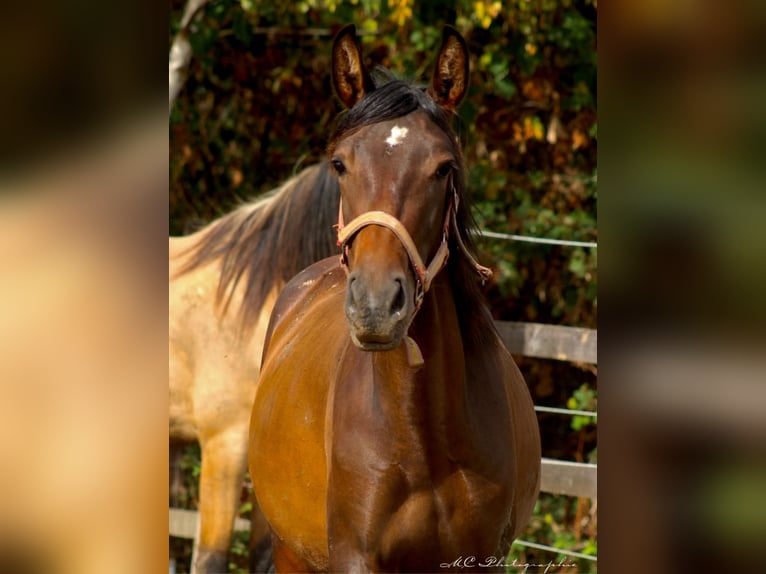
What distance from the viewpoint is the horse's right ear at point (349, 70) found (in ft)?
7.60

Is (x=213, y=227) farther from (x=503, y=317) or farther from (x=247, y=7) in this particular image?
(x=503, y=317)

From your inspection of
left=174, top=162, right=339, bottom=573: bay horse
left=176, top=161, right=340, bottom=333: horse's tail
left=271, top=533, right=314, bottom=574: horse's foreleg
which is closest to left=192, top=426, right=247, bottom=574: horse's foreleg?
left=174, top=162, right=339, bottom=573: bay horse

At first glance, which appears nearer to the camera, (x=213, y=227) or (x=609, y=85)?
(x=609, y=85)

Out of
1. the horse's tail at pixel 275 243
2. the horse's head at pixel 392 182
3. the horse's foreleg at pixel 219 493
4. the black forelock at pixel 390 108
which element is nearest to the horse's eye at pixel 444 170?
the horse's head at pixel 392 182

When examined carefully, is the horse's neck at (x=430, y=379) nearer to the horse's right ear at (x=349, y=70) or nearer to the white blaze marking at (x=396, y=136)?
the white blaze marking at (x=396, y=136)

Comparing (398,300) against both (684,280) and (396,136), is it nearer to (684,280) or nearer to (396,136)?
(396,136)

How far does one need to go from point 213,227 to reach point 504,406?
2892 mm

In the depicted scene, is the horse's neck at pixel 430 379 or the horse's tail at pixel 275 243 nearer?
the horse's neck at pixel 430 379

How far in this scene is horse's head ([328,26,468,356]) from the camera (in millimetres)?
1873

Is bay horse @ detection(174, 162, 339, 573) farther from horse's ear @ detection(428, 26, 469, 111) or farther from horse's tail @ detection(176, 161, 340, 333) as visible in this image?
horse's ear @ detection(428, 26, 469, 111)

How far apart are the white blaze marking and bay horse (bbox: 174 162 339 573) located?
94.0 inches

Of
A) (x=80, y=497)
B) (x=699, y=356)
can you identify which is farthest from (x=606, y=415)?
(x=80, y=497)

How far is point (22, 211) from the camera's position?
0.49 metres

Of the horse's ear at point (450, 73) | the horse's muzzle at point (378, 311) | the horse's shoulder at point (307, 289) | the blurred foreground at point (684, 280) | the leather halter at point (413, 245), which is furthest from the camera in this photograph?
the horse's shoulder at point (307, 289)
